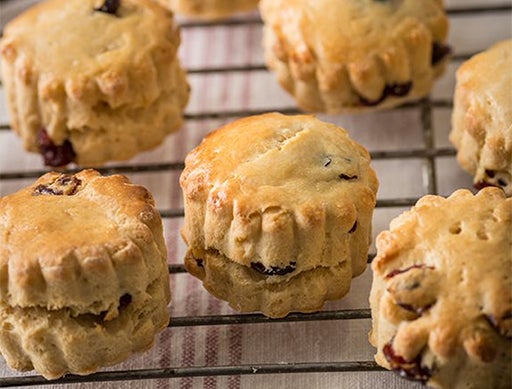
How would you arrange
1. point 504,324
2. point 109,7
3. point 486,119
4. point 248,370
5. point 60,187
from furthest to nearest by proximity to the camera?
1. point 109,7
2. point 486,119
3. point 60,187
4. point 248,370
5. point 504,324

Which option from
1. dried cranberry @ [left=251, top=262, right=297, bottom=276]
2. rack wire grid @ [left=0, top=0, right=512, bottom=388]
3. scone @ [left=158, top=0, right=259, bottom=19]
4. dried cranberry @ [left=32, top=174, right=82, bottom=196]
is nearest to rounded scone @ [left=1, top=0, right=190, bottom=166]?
rack wire grid @ [left=0, top=0, right=512, bottom=388]

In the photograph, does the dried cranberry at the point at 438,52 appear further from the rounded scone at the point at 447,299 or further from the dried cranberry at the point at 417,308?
the dried cranberry at the point at 417,308

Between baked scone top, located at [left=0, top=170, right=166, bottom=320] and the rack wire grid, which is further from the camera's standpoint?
the rack wire grid

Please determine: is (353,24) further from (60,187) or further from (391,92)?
(60,187)

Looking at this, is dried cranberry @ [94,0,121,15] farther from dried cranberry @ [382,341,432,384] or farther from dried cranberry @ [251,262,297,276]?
dried cranberry @ [382,341,432,384]

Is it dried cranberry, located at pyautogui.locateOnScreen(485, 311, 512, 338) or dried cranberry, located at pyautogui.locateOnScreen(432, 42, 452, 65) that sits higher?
dried cranberry, located at pyautogui.locateOnScreen(432, 42, 452, 65)

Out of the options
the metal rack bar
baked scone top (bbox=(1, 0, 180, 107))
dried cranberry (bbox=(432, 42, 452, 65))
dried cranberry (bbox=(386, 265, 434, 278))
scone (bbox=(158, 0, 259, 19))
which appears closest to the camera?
dried cranberry (bbox=(386, 265, 434, 278))

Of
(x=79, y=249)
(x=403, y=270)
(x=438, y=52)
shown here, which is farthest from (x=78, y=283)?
(x=438, y=52)
